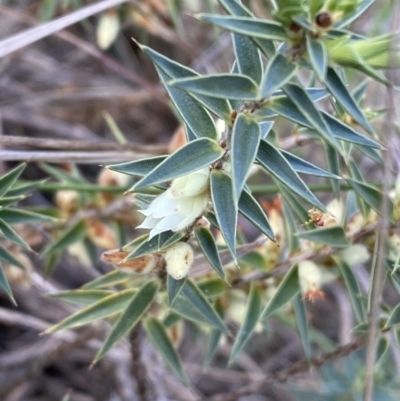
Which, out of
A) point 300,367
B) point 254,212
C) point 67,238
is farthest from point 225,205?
point 67,238

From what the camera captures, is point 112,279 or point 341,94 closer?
point 341,94

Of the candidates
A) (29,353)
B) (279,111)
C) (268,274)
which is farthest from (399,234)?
(29,353)

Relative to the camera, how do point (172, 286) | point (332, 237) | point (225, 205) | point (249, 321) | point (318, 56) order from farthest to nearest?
point (249, 321), point (332, 237), point (172, 286), point (225, 205), point (318, 56)

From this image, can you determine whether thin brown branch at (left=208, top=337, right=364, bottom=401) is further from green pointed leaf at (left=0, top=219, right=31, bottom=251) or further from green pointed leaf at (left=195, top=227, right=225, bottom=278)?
green pointed leaf at (left=0, top=219, right=31, bottom=251)

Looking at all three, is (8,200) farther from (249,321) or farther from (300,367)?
(300,367)

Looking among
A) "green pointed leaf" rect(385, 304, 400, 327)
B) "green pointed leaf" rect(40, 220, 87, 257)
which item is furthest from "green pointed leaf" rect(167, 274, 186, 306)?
"green pointed leaf" rect(40, 220, 87, 257)

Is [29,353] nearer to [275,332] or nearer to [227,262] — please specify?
[275,332]

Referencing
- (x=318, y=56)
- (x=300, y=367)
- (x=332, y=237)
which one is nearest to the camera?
(x=318, y=56)
